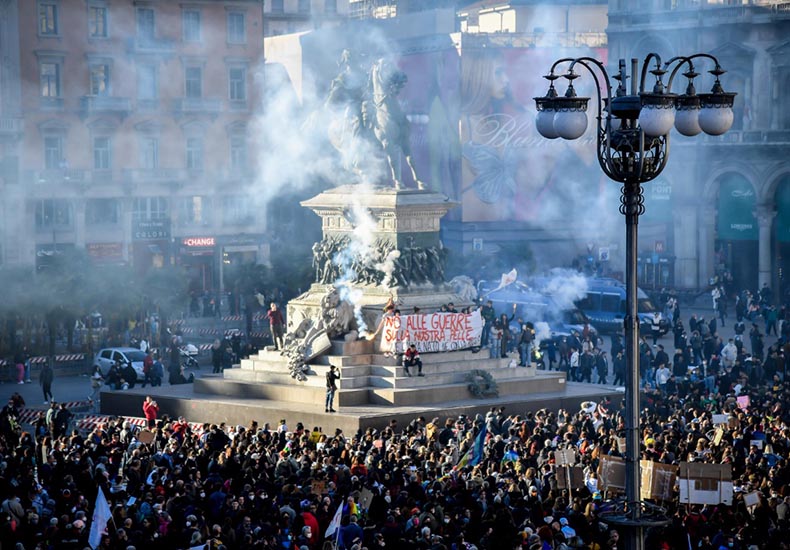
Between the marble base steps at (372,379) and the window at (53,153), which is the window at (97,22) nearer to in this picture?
the window at (53,153)

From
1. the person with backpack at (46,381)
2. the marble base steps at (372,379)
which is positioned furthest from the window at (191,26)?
the marble base steps at (372,379)

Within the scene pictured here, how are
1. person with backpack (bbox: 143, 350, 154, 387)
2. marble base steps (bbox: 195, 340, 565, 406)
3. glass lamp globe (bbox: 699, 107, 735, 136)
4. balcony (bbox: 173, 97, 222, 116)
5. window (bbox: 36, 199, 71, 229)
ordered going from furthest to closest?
balcony (bbox: 173, 97, 222, 116) < window (bbox: 36, 199, 71, 229) < person with backpack (bbox: 143, 350, 154, 387) < marble base steps (bbox: 195, 340, 565, 406) < glass lamp globe (bbox: 699, 107, 735, 136)

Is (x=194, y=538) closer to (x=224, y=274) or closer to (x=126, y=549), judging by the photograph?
(x=126, y=549)

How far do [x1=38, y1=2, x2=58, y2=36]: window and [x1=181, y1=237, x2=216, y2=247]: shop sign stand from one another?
8881 mm

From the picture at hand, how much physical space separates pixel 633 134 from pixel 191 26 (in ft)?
174

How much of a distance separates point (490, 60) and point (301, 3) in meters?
16.8

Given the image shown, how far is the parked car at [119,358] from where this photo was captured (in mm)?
46188

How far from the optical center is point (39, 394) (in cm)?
4516

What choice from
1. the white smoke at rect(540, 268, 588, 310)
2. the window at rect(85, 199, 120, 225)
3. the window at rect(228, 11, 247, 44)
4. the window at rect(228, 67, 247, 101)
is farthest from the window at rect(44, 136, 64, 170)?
→ the white smoke at rect(540, 268, 588, 310)

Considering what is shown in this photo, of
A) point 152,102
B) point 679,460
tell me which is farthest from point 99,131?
point 679,460

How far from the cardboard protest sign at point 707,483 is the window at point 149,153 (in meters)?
45.7

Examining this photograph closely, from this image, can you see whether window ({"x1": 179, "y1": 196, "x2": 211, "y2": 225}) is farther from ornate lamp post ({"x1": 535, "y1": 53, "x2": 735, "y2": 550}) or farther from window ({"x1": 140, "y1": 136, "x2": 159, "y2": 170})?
ornate lamp post ({"x1": 535, "y1": 53, "x2": 735, "y2": 550})

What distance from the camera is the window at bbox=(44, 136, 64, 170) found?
64.8 metres

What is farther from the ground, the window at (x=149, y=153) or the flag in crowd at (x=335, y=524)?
the window at (x=149, y=153)
